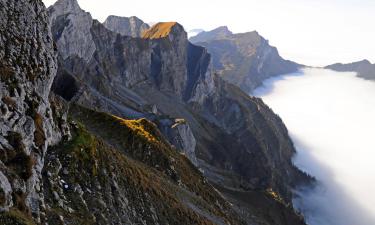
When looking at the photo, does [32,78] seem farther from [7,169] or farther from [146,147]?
[146,147]

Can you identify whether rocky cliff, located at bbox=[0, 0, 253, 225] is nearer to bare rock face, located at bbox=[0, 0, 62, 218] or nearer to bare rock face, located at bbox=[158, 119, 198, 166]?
bare rock face, located at bbox=[0, 0, 62, 218]

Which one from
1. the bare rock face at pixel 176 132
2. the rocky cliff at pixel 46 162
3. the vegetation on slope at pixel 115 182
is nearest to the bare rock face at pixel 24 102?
the rocky cliff at pixel 46 162

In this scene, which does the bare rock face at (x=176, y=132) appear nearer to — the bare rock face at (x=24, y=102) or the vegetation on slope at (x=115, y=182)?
the vegetation on slope at (x=115, y=182)

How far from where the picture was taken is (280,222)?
168 m

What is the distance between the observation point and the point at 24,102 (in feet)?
125

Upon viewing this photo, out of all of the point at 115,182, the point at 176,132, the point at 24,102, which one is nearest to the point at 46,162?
the point at 24,102

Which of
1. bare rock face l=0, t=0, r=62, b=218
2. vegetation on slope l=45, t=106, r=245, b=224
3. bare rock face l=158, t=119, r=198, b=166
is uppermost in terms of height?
bare rock face l=0, t=0, r=62, b=218

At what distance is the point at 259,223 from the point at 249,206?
115ft

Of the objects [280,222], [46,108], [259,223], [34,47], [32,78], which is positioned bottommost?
[280,222]

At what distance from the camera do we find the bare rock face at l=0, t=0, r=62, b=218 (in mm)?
33031

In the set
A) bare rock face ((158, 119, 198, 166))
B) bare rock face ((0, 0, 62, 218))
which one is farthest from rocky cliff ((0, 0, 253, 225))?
bare rock face ((158, 119, 198, 166))

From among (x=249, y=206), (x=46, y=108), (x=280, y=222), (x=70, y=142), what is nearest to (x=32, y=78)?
(x=46, y=108)

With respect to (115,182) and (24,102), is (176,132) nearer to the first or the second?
(115,182)

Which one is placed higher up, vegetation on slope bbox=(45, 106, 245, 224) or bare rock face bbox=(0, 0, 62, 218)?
bare rock face bbox=(0, 0, 62, 218)
